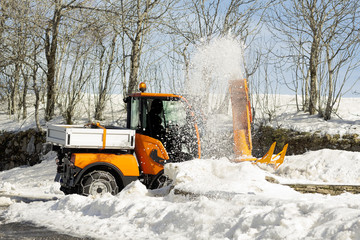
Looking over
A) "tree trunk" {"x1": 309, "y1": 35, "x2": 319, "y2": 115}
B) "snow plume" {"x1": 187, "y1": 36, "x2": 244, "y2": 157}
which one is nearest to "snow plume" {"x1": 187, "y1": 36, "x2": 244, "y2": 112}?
"snow plume" {"x1": 187, "y1": 36, "x2": 244, "y2": 157}

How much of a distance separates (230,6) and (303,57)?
4063 mm

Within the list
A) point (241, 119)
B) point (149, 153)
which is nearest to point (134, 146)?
point (149, 153)

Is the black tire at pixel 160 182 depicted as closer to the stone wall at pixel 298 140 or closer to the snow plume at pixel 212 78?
the snow plume at pixel 212 78

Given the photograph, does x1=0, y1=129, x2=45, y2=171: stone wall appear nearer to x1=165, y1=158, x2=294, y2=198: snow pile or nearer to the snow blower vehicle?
the snow blower vehicle

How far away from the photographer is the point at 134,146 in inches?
358

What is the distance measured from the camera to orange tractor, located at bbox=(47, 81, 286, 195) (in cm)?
881

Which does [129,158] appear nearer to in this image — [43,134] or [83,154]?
[83,154]

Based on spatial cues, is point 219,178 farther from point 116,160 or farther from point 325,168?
point 325,168

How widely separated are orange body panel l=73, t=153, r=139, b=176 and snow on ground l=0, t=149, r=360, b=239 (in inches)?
24.4

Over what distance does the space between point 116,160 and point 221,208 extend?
3376 millimetres

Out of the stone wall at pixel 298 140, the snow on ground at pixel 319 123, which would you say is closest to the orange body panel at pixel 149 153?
the stone wall at pixel 298 140

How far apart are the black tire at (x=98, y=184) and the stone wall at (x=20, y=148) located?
1163 centimetres

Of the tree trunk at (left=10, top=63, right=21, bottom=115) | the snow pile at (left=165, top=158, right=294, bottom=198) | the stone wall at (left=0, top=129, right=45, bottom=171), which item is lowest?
the stone wall at (left=0, top=129, right=45, bottom=171)

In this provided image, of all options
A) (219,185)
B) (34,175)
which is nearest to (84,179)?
(219,185)
